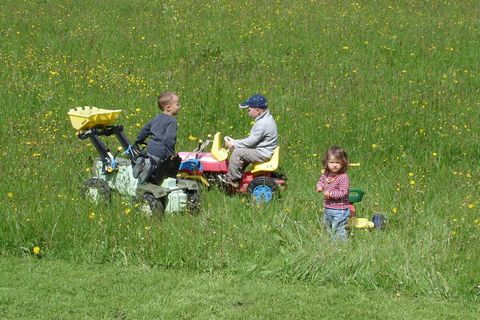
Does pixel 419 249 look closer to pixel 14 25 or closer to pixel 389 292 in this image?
pixel 389 292

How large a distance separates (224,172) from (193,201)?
0.91 meters

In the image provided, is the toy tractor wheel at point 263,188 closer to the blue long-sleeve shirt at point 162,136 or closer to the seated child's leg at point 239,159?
the seated child's leg at point 239,159

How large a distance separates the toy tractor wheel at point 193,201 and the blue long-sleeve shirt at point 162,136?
48 cm

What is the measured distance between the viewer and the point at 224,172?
29.7 ft

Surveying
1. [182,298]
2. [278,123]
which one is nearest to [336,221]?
[182,298]

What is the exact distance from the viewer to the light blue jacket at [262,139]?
890cm

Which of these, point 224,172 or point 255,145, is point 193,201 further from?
point 255,145

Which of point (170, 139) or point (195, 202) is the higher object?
point (170, 139)

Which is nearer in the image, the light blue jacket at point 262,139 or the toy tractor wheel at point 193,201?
the toy tractor wheel at point 193,201

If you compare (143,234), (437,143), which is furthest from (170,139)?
(437,143)

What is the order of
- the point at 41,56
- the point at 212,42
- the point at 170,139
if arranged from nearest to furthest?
1. the point at 170,139
2. the point at 41,56
3. the point at 212,42

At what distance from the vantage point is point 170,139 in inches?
331

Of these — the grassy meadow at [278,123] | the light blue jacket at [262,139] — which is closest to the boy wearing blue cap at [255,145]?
the light blue jacket at [262,139]

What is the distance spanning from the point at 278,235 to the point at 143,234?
122 centimetres
